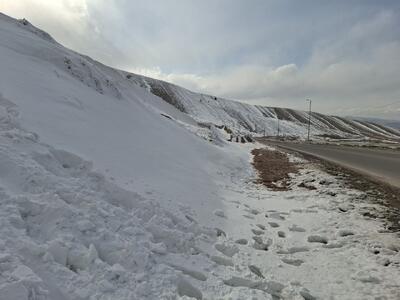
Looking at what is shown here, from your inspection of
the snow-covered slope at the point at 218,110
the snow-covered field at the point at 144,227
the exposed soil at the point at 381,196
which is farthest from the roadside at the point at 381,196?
the snow-covered slope at the point at 218,110

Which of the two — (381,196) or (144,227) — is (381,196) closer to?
(381,196)

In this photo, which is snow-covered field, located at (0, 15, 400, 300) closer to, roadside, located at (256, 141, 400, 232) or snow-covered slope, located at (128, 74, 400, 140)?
roadside, located at (256, 141, 400, 232)

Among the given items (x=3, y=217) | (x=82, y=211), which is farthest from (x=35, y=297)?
(x=82, y=211)

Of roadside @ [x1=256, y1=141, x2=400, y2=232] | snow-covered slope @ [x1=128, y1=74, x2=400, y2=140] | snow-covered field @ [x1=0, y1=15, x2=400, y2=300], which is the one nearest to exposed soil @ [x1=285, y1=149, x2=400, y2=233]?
roadside @ [x1=256, y1=141, x2=400, y2=232]

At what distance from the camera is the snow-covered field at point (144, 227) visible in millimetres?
4344

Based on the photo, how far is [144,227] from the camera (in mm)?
6070

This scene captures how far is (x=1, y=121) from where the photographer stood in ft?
22.8

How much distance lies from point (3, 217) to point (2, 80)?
729 centimetres

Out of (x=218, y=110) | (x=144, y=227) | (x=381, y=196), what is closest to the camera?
(x=144, y=227)

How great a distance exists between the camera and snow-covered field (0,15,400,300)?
434 cm

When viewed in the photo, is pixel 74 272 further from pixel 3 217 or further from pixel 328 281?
pixel 328 281

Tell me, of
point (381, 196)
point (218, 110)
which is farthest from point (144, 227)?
point (218, 110)

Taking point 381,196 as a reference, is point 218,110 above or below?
above

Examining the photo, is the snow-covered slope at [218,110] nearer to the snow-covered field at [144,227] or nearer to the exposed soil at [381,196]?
the exposed soil at [381,196]
